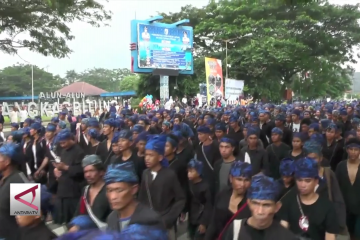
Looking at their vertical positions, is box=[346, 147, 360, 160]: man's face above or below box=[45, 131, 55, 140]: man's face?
below

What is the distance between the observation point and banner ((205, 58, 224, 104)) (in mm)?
22234

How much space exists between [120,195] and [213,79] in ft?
65.1

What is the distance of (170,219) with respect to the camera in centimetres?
423

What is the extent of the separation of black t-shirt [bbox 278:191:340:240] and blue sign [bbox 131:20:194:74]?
24016 millimetres

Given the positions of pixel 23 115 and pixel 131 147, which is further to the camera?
pixel 23 115

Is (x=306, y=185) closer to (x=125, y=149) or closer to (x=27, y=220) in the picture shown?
(x=27, y=220)

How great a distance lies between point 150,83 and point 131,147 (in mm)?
28597

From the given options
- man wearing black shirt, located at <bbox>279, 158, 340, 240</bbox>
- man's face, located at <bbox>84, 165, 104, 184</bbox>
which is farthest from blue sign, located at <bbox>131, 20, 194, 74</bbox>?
man wearing black shirt, located at <bbox>279, 158, 340, 240</bbox>

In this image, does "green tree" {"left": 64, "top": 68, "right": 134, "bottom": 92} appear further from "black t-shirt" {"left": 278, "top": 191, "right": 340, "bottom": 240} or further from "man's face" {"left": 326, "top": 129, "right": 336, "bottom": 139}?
"black t-shirt" {"left": 278, "top": 191, "right": 340, "bottom": 240}

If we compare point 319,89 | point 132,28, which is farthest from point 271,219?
point 319,89

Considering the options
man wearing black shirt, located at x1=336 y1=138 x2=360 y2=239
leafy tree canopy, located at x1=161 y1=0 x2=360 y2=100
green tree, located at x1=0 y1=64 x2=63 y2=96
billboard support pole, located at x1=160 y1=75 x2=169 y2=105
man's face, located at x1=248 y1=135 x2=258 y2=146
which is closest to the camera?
man wearing black shirt, located at x1=336 y1=138 x2=360 y2=239

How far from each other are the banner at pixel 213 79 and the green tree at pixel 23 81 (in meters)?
44.9

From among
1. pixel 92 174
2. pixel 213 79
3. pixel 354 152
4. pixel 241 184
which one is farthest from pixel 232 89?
pixel 241 184

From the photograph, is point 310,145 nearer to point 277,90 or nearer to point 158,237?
point 158,237
